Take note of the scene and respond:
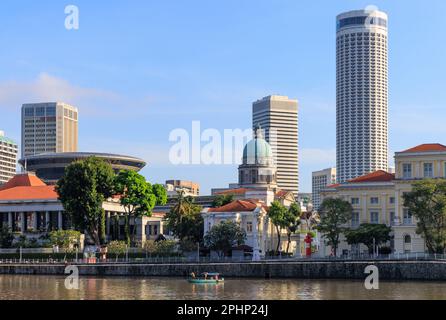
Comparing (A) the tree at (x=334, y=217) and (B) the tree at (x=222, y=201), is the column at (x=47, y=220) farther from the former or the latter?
(A) the tree at (x=334, y=217)

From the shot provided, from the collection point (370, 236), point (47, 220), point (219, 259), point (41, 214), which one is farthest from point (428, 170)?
point (41, 214)

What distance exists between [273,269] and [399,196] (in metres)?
31.5

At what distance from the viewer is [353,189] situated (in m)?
161

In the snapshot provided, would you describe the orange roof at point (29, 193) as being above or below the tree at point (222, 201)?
above

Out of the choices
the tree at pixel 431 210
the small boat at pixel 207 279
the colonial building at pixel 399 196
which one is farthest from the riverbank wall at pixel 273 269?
the colonial building at pixel 399 196

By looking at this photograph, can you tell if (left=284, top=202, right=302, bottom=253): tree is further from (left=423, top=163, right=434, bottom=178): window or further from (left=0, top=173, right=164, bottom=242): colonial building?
(left=0, top=173, right=164, bottom=242): colonial building

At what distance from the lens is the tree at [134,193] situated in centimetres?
17150

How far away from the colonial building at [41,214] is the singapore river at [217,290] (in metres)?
63.2

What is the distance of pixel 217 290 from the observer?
337 feet

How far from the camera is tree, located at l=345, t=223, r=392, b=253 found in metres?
146

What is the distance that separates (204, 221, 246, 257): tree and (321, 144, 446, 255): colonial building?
17.3 m

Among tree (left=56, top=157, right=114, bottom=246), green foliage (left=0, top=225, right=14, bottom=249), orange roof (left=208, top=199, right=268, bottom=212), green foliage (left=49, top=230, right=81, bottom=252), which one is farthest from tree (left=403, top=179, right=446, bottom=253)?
green foliage (left=0, top=225, right=14, bottom=249)

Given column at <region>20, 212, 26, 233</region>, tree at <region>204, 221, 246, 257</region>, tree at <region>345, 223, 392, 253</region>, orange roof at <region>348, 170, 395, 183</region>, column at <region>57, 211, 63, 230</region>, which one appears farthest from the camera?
column at <region>20, 212, 26, 233</region>
